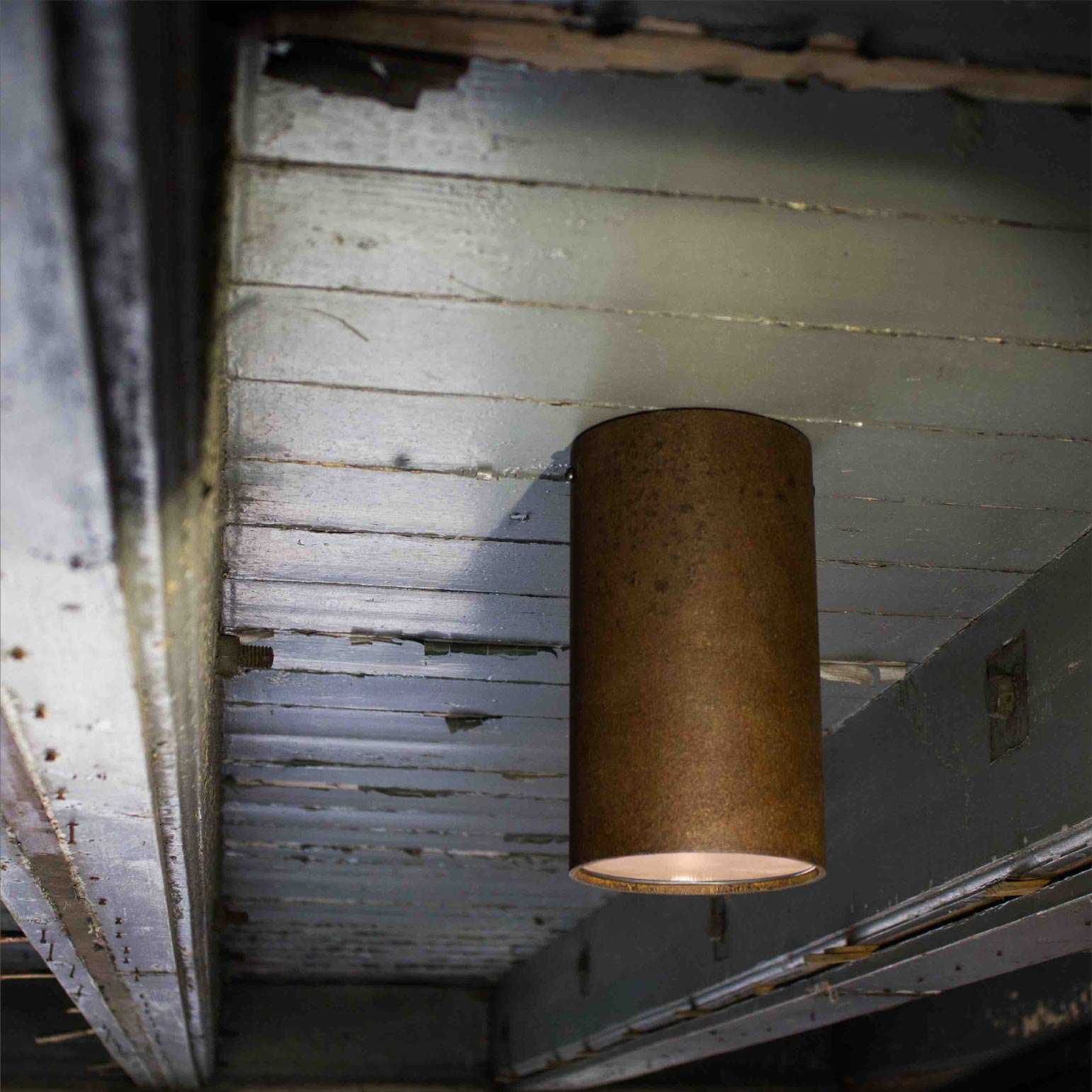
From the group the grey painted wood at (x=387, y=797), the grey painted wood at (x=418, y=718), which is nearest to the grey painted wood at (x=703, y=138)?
the grey painted wood at (x=418, y=718)

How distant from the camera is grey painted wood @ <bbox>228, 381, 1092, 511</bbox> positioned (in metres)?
1.62

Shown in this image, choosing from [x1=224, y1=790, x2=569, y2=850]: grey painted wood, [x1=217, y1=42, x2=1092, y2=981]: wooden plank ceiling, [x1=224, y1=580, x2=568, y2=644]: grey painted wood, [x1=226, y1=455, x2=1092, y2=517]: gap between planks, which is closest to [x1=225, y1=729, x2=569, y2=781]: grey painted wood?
[x1=224, y1=790, x2=569, y2=850]: grey painted wood

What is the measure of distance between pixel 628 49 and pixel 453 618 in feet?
4.31

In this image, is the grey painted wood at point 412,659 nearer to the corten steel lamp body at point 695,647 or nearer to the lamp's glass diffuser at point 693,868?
the lamp's glass diffuser at point 693,868

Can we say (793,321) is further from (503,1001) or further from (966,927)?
(503,1001)

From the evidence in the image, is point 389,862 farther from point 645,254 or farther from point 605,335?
point 645,254

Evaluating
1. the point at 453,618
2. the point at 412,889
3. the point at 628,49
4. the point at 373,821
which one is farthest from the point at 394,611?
the point at 412,889

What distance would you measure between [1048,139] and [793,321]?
0.34m

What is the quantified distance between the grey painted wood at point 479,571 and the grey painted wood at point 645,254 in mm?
650

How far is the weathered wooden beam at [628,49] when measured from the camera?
1096mm

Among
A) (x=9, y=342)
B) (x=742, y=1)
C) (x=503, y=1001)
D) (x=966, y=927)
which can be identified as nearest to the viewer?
(x=9, y=342)

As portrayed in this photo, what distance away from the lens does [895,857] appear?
247cm

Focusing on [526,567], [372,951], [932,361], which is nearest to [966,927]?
[526,567]

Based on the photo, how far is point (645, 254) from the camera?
4.48 ft
